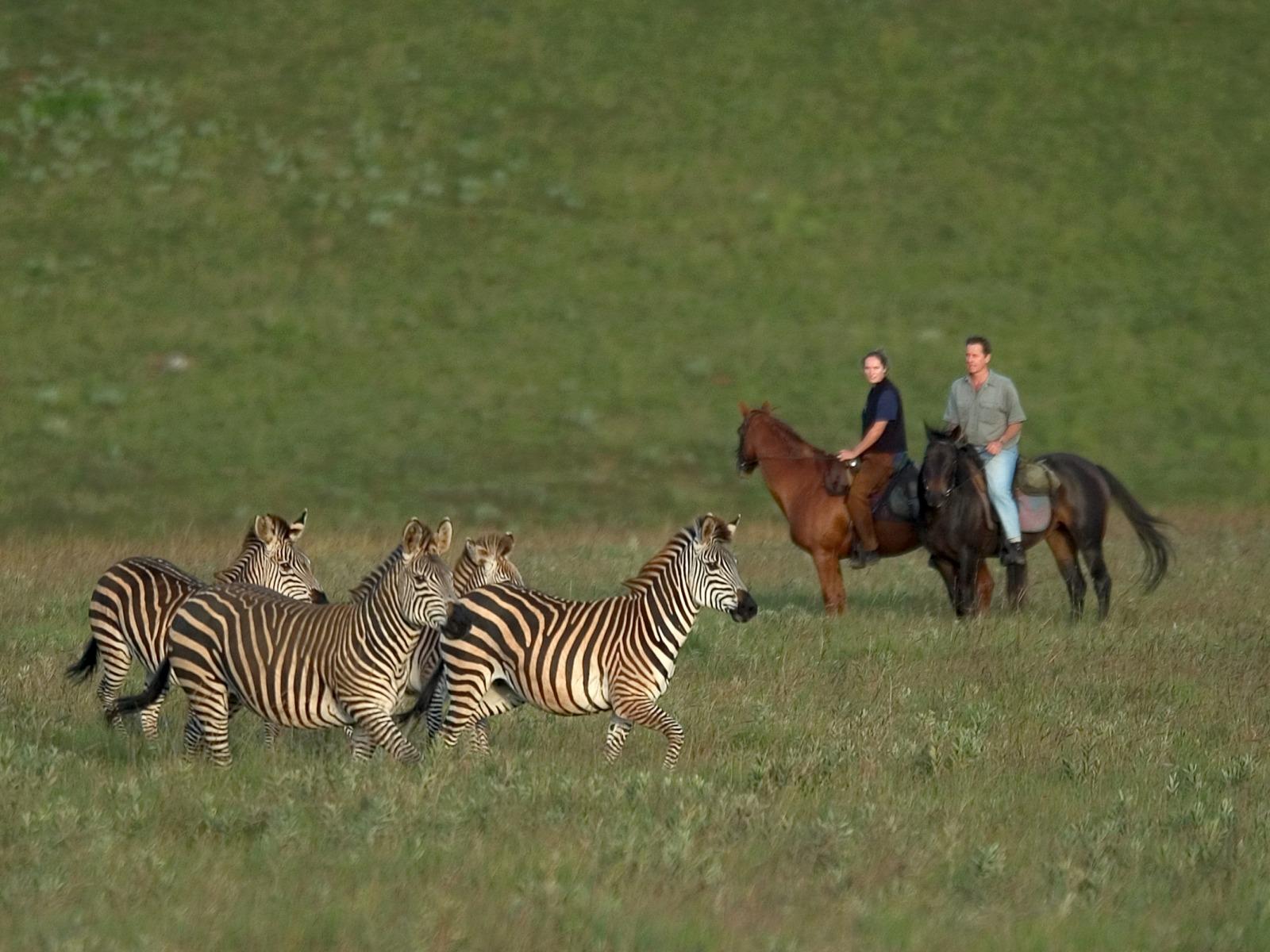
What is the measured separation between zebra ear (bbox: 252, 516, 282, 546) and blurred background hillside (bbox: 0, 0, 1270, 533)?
59.5 feet

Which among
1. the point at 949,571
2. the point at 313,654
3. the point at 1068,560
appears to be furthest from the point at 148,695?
the point at 1068,560

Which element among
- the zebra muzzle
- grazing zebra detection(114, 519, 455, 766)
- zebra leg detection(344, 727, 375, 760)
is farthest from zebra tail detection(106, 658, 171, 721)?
the zebra muzzle

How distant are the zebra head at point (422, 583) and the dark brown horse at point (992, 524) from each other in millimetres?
7489

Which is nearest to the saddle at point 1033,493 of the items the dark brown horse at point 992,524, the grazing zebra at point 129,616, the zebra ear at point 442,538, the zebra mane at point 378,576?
the dark brown horse at point 992,524

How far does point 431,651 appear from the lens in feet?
36.9

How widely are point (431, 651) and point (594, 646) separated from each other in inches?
42.8

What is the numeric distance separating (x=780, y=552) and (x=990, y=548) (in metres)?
7.57

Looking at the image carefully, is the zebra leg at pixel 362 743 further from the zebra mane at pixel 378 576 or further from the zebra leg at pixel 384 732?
the zebra mane at pixel 378 576

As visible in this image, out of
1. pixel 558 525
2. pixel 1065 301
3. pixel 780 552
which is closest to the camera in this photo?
pixel 780 552

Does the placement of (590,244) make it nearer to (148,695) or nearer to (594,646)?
(594,646)

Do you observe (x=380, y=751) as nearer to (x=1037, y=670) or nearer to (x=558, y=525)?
(x=1037, y=670)

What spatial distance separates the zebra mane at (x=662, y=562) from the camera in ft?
36.6

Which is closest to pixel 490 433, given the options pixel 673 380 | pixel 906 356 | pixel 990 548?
pixel 673 380

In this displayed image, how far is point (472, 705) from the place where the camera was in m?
10.9
